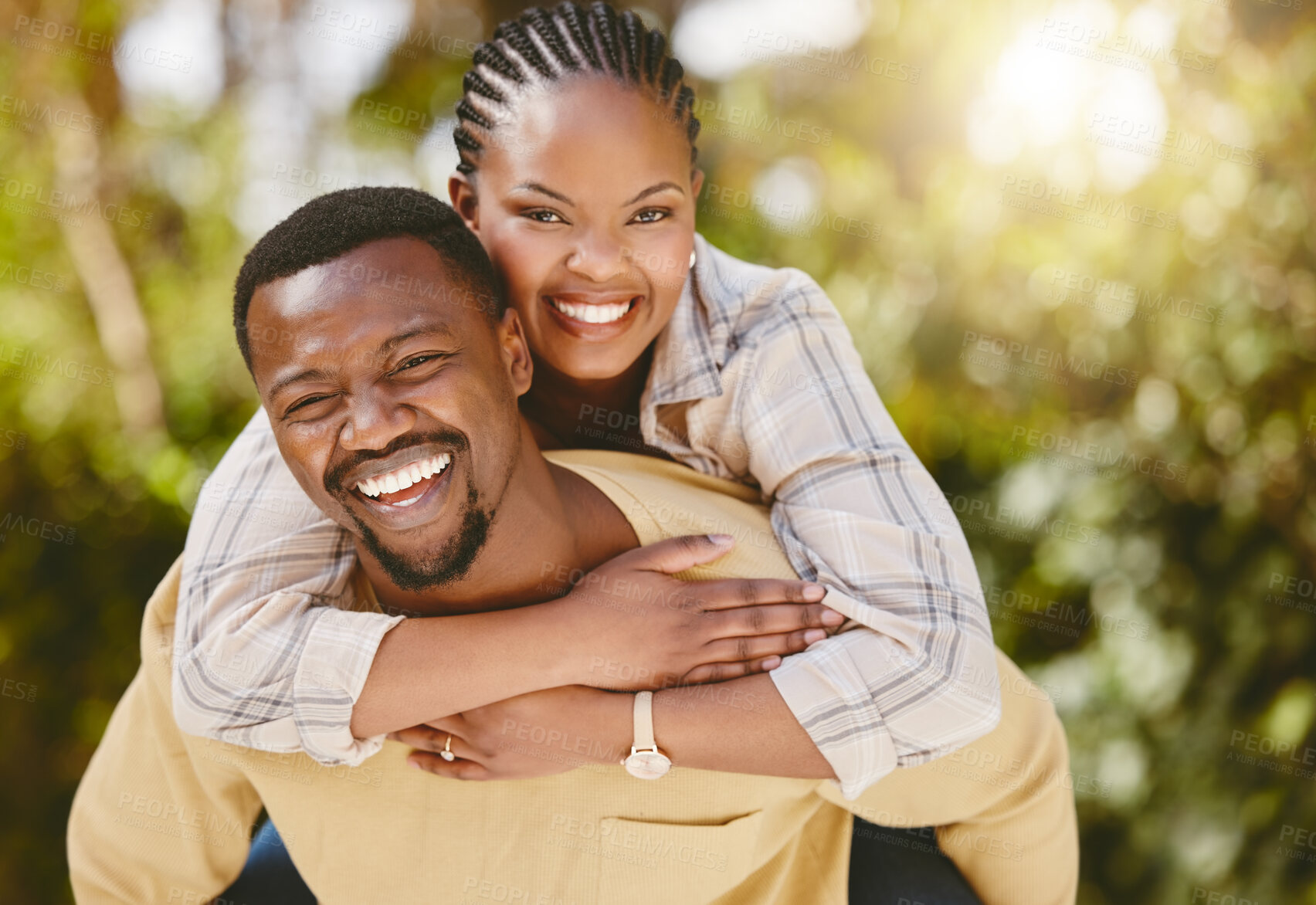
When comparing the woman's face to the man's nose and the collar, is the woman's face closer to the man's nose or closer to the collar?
the collar

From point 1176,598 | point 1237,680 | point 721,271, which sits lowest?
point 1237,680

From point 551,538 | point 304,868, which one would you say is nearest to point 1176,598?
point 551,538

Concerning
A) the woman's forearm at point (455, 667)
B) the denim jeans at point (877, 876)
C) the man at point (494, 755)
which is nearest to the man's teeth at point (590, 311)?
the man at point (494, 755)

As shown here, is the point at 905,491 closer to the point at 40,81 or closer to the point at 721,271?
the point at 721,271

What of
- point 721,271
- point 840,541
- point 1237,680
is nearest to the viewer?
point 840,541

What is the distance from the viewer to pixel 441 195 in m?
4.26

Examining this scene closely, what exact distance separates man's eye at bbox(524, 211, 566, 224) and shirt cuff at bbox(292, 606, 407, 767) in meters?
0.83

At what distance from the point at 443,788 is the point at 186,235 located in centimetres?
330

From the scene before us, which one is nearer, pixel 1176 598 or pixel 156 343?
pixel 1176 598

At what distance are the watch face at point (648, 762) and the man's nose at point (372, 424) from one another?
71 centimetres

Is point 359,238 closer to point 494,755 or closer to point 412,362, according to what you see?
point 412,362

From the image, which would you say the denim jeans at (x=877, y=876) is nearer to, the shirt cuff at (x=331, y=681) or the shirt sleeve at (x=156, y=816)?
the shirt sleeve at (x=156, y=816)

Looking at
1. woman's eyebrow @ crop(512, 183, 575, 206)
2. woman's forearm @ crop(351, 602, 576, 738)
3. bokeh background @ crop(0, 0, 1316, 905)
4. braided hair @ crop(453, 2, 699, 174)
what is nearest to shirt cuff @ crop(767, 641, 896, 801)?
woman's forearm @ crop(351, 602, 576, 738)

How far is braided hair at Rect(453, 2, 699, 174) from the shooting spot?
183 centimetres
